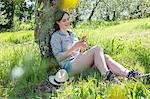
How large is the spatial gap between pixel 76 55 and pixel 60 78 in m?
0.64

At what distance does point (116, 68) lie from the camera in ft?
20.1

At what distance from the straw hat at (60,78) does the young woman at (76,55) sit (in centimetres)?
15

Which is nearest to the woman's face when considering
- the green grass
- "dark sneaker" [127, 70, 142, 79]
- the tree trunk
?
the tree trunk

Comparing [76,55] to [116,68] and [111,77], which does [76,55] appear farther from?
[111,77]

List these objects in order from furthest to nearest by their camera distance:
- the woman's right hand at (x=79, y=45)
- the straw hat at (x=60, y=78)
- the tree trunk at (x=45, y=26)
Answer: the tree trunk at (x=45, y=26) → the woman's right hand at (x=79, y=45) → the straw hat at (x=60, y=78)

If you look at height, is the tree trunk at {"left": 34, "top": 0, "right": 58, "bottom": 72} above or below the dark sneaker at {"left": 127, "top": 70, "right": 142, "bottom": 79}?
above

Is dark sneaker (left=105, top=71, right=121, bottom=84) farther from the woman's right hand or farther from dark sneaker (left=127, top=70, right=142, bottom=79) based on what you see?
the woman's right hand

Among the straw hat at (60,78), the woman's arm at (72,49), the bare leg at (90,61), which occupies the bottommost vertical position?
the straw hat at (60,78)

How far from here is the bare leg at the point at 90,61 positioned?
237 inches

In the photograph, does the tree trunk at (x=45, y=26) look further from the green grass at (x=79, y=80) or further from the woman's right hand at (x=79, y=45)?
the woman's right hand at (x=79, y=45)

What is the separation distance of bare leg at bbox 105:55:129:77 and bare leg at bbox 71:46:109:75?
0.17m

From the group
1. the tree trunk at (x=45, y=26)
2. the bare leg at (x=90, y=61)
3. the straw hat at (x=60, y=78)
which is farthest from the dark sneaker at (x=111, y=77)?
the tree trunk at (x=45, y=26)

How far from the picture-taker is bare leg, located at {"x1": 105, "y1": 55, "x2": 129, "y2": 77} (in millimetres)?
6000

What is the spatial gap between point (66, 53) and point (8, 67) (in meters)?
1.06
